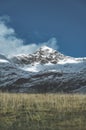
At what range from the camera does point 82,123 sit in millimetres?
13438

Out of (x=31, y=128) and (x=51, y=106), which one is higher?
(x=51, y=106)

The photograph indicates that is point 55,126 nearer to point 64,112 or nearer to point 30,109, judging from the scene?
point 64,112

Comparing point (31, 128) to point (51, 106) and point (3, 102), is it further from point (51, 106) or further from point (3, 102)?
point (3, 102)

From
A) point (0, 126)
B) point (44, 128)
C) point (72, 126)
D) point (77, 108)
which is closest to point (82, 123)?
point (72, 126)

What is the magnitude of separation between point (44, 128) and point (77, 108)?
467 centimetres

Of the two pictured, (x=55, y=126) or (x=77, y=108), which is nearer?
(x=55, y=126)

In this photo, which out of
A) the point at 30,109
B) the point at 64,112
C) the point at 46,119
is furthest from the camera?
the point at 30,109

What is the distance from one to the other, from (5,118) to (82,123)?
3076 mm

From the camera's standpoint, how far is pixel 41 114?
621 inches

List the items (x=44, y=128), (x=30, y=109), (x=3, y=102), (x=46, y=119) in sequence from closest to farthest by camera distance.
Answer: (x=44, y=128) → (x=46, y=119) → (x=30, y=109) → (x=3, y=102)

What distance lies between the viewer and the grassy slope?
13.3 meters

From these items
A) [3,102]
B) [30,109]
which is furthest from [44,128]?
[3,102]

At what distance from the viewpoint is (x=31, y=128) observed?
509 inches

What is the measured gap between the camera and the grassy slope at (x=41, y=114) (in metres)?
13.3
